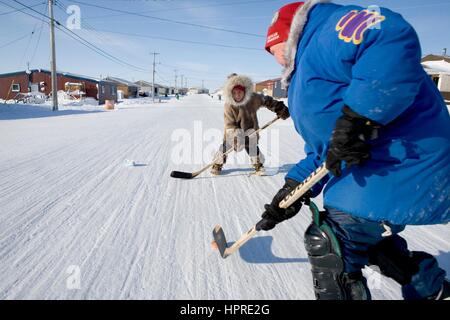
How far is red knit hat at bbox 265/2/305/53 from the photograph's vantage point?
1.38m

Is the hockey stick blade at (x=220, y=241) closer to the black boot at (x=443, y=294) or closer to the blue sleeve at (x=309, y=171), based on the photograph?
the blue sleeve at (x=309, y=171)

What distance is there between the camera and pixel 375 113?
Answer: 42.6 inches

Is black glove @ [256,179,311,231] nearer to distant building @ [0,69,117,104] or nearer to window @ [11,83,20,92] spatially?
distant building @ [0,69,117,104]

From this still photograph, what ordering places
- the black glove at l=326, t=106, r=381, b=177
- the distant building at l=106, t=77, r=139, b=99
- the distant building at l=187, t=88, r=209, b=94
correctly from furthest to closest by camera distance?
the distant building at l=187, t=88, r=209, b=94 → the distant building at l=106, t=77, r=139, b=99 → the black glove at l=326, t=106, r=381, b=177

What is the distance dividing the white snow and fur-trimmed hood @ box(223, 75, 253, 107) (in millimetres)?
1180

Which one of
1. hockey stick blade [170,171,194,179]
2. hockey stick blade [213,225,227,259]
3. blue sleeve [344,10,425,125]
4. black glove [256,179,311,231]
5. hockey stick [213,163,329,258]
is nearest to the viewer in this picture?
blue sleeve [344,10,425,125]

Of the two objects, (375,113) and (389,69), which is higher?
(389,69)

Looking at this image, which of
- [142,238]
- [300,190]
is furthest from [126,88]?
[300,190]

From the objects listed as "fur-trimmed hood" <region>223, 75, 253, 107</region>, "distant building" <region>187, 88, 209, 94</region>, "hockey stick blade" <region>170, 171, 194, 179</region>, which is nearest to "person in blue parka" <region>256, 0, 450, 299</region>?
"fur-trimmed hood" <region>223, 75, 253, 107</region>

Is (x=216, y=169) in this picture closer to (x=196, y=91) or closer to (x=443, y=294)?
(x=443, y=294)

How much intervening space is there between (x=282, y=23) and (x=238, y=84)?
289cm

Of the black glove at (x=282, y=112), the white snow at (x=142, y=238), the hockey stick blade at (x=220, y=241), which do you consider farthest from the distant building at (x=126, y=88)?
the hockey stick blade at (x=220, y=241)

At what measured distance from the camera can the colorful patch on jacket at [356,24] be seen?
105 cm
